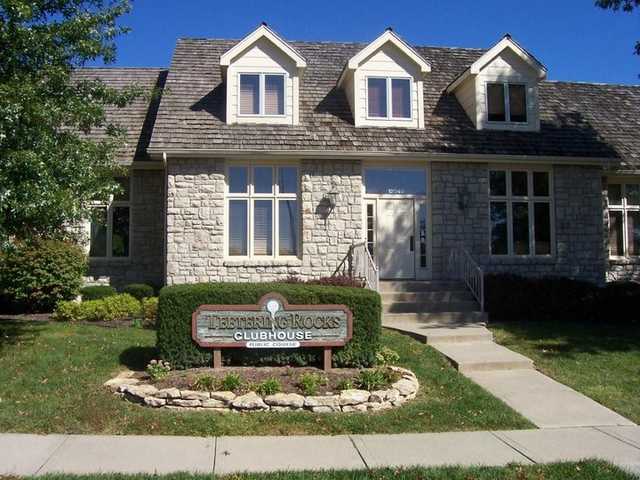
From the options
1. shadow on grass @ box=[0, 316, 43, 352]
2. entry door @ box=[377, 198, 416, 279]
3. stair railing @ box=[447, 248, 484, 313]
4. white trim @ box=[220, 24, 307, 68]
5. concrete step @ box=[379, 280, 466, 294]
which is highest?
white trim @ box=[220, 24, 307, 68]

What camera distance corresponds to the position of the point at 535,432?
6.86 metres

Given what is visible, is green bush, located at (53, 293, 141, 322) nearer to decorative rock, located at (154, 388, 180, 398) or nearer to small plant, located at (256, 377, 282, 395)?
decorative rock, located at (154, 388, 180, 398)

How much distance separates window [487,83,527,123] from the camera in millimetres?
16562

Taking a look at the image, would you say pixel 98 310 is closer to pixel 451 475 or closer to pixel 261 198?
pixel 261 198

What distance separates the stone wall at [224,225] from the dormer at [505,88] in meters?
4.21

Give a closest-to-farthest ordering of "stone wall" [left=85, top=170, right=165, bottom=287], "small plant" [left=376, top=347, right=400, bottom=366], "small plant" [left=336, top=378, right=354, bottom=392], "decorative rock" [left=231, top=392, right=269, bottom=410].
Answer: "decorative rock" [left=231, top=392, right=269, bottom=410] → "small plant" [left=336, top=378, right=354, bottom=392] → "small plant" [left=376, top=347, right=400, bottom=366] → "stone wall" [left=85, top=170, right=165, bottom=287]

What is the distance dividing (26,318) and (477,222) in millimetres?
11407

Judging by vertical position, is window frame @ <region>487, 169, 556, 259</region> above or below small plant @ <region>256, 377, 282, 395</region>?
above

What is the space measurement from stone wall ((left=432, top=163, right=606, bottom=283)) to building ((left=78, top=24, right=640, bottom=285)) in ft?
0.10

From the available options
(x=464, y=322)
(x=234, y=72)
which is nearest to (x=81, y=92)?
(x=234, y=72)

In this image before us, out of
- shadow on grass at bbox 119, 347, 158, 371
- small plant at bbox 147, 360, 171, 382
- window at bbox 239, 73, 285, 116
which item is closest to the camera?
small plant at bbox 147, 360, 171, 382

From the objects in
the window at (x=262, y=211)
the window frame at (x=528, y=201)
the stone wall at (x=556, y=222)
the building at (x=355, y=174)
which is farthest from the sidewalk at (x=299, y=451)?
the window frame at (x=528, y=201)

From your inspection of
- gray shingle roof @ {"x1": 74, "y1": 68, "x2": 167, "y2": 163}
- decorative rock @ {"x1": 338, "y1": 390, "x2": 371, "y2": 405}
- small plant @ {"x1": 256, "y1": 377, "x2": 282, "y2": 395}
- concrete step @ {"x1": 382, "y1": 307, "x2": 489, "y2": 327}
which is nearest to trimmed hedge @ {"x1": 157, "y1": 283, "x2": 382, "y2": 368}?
small plant @ {"x1": 256, "y1": 377, "x2": 282, "y2": 395}

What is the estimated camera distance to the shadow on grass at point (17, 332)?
10672mm
